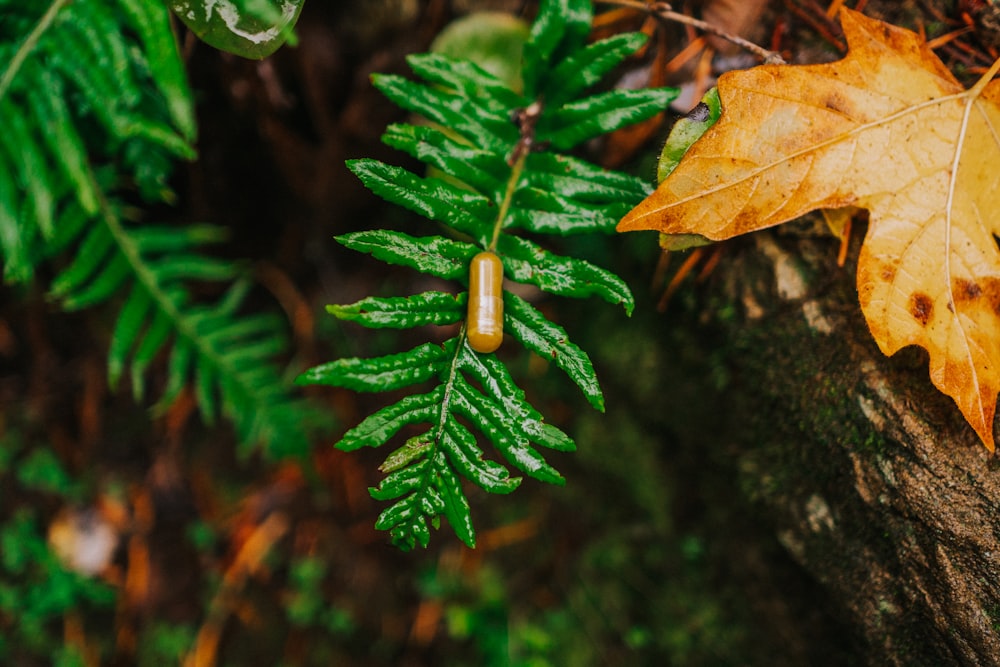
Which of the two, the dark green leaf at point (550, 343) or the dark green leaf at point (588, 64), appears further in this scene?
the dark green leaf at point (588, 64)

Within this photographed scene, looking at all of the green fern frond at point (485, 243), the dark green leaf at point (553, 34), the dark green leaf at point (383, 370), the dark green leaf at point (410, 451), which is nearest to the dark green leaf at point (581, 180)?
the green fern frond at point (485, 243)

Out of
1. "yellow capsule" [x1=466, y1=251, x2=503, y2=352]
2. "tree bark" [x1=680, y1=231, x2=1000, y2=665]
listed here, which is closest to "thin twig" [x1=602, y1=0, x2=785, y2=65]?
"tree bark" [x1=680, y1=231, x2=1000, y2=665]

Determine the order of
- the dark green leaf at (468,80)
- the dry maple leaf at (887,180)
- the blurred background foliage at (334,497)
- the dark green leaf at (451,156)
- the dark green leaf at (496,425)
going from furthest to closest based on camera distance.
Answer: the blurred background foliage at (334,497)
the dark green leaf at (468,80)
the dark green leaf at (451,156)
the dark green leaf at (496,425)
the dry maple leaf at (887,180)

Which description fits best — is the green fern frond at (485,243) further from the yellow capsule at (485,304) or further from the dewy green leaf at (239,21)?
the dewy green leaf at (239,21)

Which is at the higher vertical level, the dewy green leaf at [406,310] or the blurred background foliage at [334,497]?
the dewy green leaf at [406,310]

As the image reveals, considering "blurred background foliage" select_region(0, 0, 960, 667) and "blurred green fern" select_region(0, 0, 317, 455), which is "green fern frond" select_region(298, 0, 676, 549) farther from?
"blurred green fern" select_region(0, 0, 317, 455)

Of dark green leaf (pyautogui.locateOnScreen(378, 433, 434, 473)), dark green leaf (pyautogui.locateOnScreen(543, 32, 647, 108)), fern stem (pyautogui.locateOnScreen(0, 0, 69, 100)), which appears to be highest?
fern stem (pyautogui.locateOnScreen(0, 0, 69, 100))

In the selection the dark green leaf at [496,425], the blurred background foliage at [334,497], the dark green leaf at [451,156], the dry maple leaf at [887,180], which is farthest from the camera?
the blurred background foliage at [334,497]
